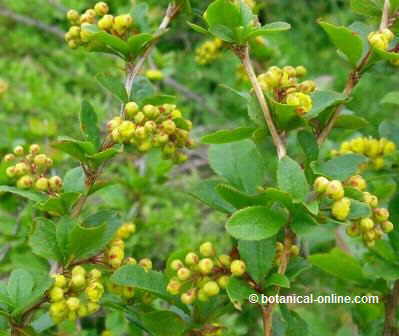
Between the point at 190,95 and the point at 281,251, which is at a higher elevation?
the point at 281,251

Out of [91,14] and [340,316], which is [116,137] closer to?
[91,14]

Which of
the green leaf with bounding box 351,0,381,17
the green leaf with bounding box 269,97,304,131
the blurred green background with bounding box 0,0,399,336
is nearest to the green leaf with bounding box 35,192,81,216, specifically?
the green leaf with bounding box 269,97,304,131

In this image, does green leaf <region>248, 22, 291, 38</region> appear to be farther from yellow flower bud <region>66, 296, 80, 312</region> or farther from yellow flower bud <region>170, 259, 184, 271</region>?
yellow flower bud <region>66, 296, 80, 312</region>

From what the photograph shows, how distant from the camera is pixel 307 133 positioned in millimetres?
1089

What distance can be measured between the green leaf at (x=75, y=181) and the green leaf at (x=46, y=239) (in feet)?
0.29

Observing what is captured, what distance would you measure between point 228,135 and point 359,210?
23cm

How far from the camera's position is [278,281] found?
100cm

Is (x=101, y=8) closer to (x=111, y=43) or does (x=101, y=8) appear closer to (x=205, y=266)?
(x=111, y=43)

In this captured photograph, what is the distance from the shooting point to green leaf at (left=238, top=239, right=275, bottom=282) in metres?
1.06

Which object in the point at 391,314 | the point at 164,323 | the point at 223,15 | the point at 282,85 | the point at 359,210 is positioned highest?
the point at 223,15

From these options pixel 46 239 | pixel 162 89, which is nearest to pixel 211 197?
pixel 46 239

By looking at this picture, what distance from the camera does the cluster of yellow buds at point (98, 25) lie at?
3.96 feet

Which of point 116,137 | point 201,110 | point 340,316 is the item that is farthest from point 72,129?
point 116,137

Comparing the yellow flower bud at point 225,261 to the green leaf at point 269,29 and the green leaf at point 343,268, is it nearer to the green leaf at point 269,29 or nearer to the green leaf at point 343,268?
the green leaf at point 343,268
